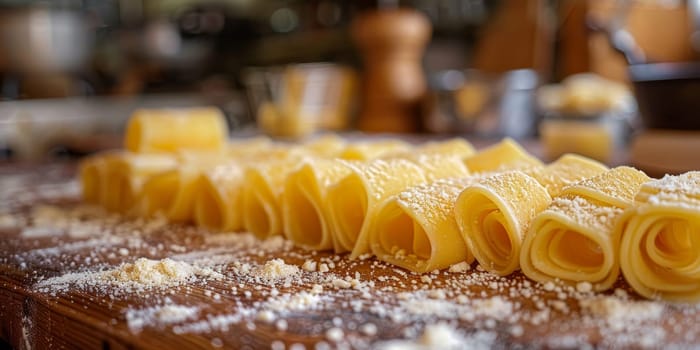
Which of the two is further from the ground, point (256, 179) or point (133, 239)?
point (256, 179)

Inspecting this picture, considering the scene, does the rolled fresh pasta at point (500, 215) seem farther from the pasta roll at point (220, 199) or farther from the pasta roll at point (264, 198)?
the pasta roll at point (220, 199)

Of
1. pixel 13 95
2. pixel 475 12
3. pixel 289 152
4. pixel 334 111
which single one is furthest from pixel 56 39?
pixel 289 152

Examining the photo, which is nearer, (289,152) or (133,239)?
(133,239)

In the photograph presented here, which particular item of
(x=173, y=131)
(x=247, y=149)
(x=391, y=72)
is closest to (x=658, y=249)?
(x=247, y=149)

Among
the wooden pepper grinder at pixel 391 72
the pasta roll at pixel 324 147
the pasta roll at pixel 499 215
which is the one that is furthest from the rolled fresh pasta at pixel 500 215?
the wooden pepper grinder at pixel 391 72

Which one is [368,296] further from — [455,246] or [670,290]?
[670,290]

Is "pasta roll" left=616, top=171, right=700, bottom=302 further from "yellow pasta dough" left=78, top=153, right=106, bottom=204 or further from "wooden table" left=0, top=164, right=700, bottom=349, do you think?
"yellow pasta dough" left=78, top=153, right=106, bottom=204

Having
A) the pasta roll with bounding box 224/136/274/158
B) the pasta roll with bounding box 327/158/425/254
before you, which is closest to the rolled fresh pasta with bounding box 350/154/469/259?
the pasta roll with bounding box 327/158/425/254
